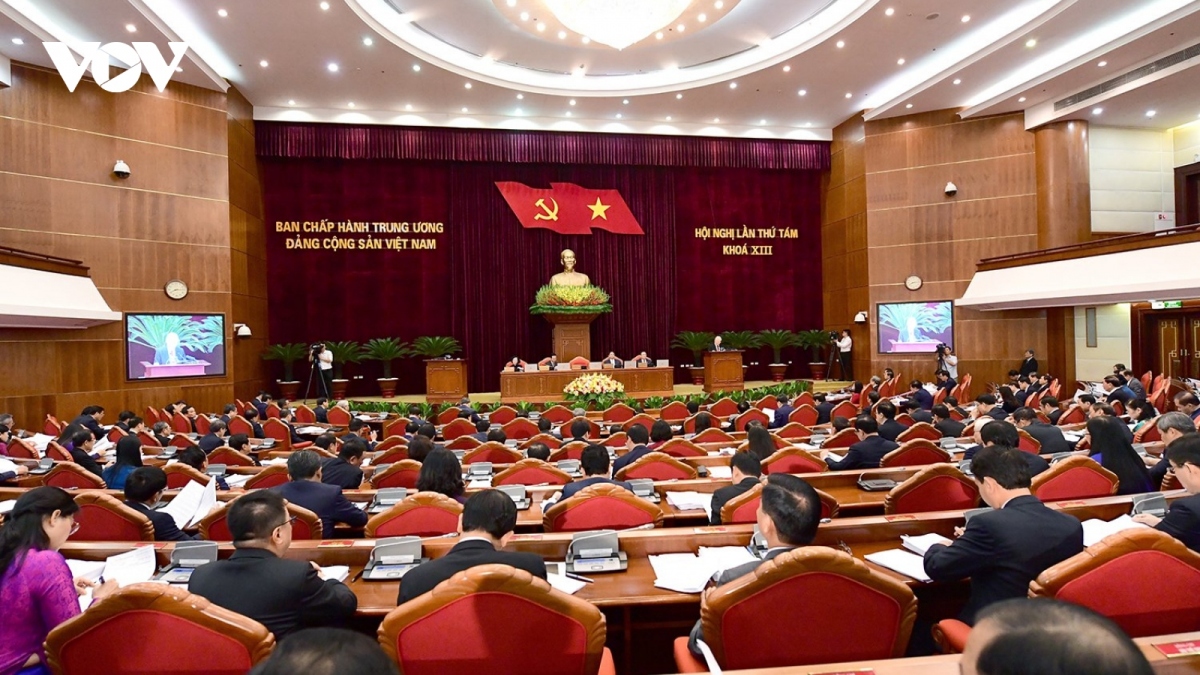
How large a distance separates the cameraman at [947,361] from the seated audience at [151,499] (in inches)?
478

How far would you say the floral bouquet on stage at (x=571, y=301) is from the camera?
13.0m

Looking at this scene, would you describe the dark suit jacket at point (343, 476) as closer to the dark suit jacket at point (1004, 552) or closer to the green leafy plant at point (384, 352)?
the dark suit jacket at point (1004, 552)

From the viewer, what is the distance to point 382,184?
44.6 feet

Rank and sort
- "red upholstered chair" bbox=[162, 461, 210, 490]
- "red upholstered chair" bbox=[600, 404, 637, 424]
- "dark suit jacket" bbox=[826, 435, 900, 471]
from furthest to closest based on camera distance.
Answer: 1. "red upholstered chair" bbox=[600, 404, 637, 424]
2. "dark suit jacket" bbox=[826, 435, 900, 471]
3. "red upholstered chair" bbox=[162, 461, 210, 490]

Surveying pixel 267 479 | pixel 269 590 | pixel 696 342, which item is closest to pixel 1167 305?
pixel 696 342

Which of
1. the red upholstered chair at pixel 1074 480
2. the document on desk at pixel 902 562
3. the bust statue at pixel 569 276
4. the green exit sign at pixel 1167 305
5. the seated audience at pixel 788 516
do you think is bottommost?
the document on desk at pixel 902 562

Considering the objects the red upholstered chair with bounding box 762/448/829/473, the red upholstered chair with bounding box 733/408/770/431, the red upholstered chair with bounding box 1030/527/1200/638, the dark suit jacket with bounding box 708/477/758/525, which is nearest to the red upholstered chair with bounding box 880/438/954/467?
the red upholstered chair with bounding box 762/448/829/473

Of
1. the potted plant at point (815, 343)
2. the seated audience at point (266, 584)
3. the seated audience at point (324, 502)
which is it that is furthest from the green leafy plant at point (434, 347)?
the seated audience at point (266, 584)

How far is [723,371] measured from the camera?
40.1 feet

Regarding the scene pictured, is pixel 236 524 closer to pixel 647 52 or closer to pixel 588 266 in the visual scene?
pixel 647 52

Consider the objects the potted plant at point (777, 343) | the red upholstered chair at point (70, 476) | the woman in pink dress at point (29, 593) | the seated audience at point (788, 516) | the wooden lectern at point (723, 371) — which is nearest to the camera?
the woman in pink dress at point (29, 593)

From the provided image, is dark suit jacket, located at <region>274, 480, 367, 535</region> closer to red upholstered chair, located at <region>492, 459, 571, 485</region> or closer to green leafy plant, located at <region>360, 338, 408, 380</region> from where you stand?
red upholstered chair, located at <region>492, 459, 571, 485</region>

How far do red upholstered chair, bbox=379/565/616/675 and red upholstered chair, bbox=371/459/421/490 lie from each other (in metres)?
2.61

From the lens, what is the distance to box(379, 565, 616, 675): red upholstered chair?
146 cm
